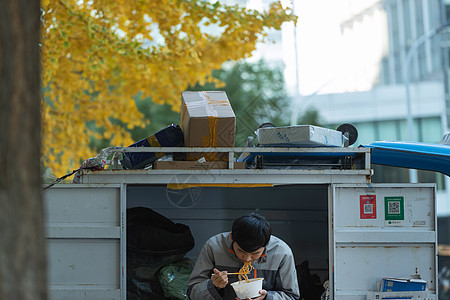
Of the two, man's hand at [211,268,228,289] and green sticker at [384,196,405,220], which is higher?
green sticker at [384,196,405,220]

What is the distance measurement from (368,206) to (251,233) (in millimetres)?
1045

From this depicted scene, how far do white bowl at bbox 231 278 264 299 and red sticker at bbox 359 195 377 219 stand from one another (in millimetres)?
1032

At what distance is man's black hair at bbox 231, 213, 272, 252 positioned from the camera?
4.46 metres

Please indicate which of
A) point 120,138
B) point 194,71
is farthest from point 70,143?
point 194,71

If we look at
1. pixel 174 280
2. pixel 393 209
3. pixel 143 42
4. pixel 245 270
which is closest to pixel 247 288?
pixel 245 270

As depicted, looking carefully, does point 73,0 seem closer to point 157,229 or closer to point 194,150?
Result: point 157,229

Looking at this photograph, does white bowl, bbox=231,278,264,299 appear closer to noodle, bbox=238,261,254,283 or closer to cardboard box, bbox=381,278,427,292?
noodle, bbox=238,261,254,283

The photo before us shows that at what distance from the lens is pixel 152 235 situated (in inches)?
235

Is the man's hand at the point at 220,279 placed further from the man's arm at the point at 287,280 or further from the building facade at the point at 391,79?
the building facade at the point at 391,79

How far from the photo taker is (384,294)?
15.9 feet

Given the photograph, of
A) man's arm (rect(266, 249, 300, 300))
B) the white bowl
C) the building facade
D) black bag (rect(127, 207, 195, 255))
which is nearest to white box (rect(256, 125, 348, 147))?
man's arm (rect(266, 249, 300, 300))

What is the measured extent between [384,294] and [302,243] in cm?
183

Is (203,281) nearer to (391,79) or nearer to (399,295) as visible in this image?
(399,295)

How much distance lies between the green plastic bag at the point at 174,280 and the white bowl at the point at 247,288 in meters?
1.55
